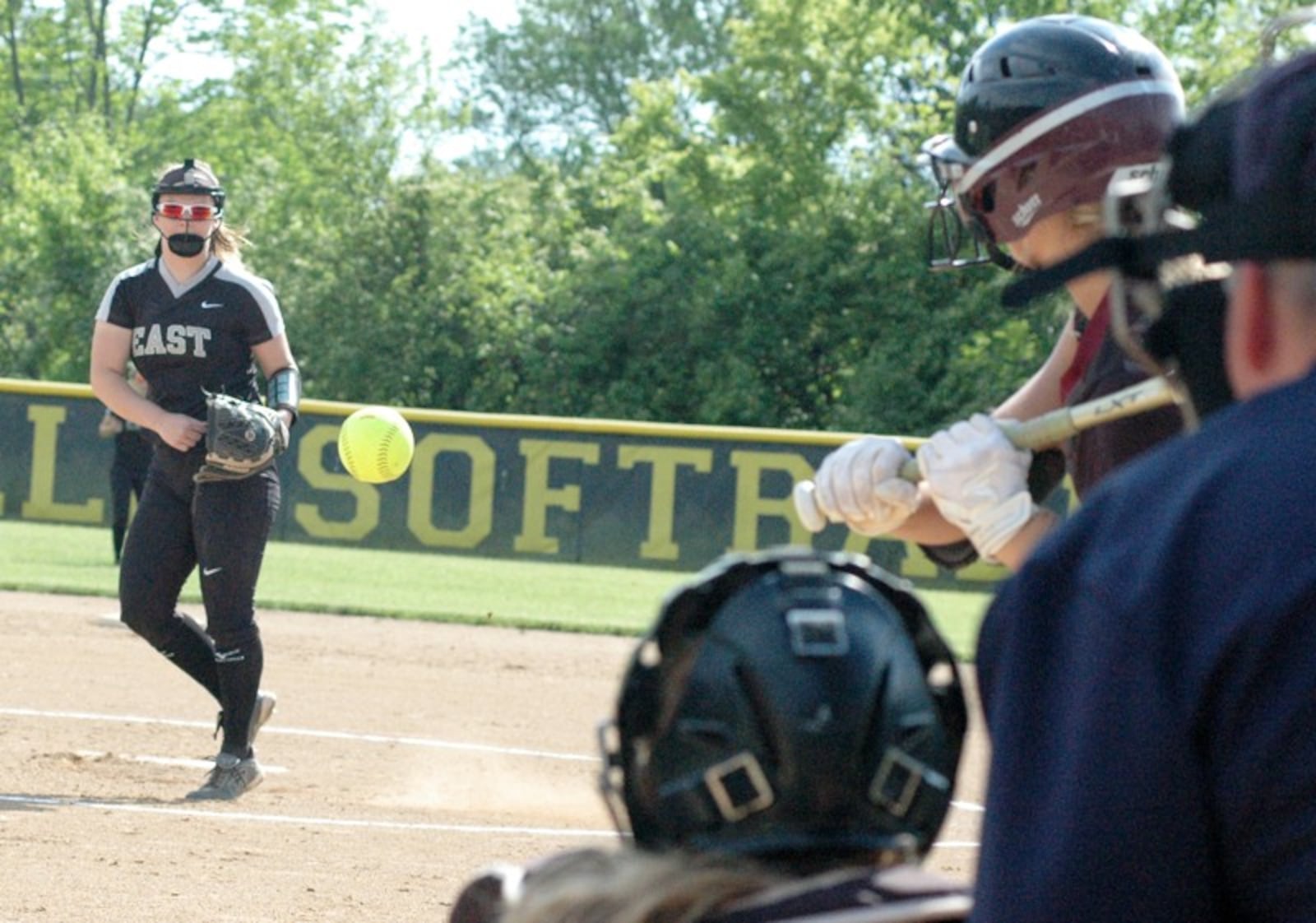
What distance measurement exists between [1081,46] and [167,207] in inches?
181

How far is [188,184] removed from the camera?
7543mm

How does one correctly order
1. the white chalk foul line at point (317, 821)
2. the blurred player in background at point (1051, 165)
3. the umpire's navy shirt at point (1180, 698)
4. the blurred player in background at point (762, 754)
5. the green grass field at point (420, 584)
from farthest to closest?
the green grass field at point (420, 584) < the white chalk foul line at point (317, 821) < the blurred player in background at point (1051, 165) < the blurred player in background at point (762, 754) < the umpire's navy shirt at point (1180, 698)

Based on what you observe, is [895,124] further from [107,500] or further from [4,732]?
[4,732]

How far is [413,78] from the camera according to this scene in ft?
159

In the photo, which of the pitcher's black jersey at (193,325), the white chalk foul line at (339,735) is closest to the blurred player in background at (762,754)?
the pitcher's black jersey at (193,325)

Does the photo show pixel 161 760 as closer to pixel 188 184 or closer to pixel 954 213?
pixel 188 184

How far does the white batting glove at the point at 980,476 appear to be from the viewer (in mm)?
A: 2961

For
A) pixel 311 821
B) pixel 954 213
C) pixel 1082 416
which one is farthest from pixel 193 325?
pixel 1082 416

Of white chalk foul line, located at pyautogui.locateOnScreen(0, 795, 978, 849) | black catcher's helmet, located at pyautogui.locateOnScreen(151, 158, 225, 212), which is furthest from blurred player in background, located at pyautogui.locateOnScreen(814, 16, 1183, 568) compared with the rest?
black catcher's helmet, located at pyautogui.locateOnScreen(151, 158, 225, 212)

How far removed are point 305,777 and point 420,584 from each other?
9.63 m

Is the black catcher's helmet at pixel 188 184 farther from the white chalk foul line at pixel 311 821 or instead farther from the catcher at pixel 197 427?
Result: the white chalk foul line at pixel 311 821

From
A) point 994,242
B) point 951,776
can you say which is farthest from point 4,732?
point 951,776

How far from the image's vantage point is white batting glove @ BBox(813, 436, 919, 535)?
3.26m

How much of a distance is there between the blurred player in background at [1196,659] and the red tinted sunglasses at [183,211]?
21.1ft
